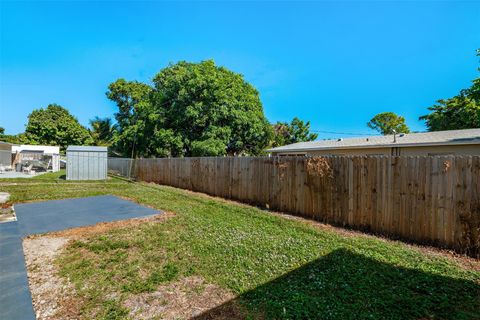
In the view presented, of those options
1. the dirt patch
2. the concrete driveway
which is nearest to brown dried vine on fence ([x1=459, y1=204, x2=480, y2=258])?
the dirt patch

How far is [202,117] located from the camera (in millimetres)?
17969

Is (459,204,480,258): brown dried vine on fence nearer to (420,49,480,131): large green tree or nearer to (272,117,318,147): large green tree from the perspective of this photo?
(420,49,480,131): large green tree

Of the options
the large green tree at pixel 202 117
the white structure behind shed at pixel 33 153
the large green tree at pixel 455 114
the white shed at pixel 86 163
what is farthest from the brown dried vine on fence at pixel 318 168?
the white structure behind shed at pixel 33 153

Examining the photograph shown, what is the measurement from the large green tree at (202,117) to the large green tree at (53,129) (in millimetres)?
20573

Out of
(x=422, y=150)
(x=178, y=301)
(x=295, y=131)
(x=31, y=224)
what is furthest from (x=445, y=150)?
(x=295, y=131)

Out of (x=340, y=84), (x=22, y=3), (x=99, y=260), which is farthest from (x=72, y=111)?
(x=99, y=260)

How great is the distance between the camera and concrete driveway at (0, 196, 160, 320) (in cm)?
251

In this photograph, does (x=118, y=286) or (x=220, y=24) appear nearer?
(x=118, y=286)

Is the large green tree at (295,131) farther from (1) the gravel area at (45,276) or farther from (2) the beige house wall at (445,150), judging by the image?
(1) the gravel area at (45,276)

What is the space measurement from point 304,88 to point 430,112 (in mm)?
13477

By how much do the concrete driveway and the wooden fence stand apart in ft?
11.9

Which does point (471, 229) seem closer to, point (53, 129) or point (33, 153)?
point (33, 153)

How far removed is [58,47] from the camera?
12844mm

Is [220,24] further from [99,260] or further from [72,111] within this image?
[72,111]
